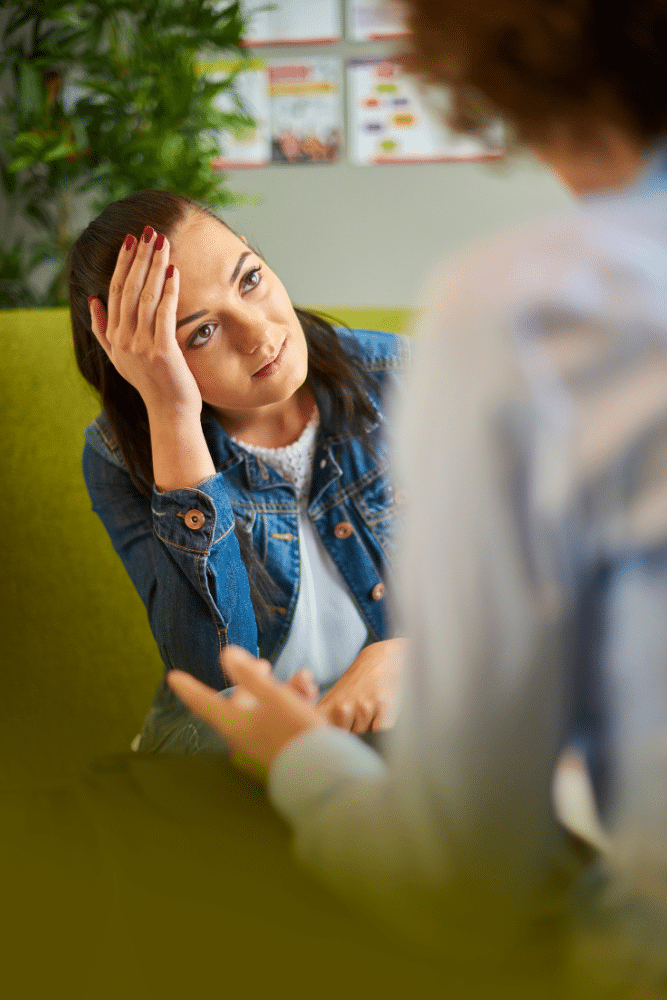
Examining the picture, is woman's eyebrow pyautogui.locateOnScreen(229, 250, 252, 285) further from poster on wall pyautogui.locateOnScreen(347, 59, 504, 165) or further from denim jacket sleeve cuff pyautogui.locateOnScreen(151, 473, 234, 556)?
poster on wall pyautogui.locateOnScreen(347, 59, 504, 165)

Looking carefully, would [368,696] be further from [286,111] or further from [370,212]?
[286,111]

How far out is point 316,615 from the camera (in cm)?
104

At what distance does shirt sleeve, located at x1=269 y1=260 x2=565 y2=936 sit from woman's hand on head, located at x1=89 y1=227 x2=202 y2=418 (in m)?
0.61

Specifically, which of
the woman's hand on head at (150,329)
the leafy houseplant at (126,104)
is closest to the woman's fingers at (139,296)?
the woman's hand on head at (150,329)

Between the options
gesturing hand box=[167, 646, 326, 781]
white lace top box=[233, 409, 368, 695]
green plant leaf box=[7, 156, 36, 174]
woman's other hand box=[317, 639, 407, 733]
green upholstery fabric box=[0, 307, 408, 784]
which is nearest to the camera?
gesturing hand box=[167, 646, 326, 781]

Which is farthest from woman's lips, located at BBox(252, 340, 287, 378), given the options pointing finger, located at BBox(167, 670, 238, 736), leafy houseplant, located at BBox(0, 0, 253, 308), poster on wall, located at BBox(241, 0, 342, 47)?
poster on wall, located at BBox(241, 0, 342, 47)

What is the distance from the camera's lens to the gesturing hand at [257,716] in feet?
1.53

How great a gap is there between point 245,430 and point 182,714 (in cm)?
37

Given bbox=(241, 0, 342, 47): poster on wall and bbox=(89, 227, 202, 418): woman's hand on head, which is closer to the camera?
bbox=(89, 227, 202, 418): woman's hand on head

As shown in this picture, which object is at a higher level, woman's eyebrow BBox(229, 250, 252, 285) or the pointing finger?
woman's eyebrow BBox(229, 250, 252, 285)

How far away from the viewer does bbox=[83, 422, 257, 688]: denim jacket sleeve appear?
3.10 feet

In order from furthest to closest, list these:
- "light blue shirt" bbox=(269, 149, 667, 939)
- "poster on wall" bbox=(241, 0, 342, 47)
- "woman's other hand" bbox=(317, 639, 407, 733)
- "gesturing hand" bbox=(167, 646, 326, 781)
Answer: "poster on wall" bbox=(241, 0, 342, 47), "woman's other hand" bbox=(317, 639, 407, 733), "gesturing hand" bbox=(167, 646, 326, 781), "light blue shirt" bbox=(269, 149, 667, 939)

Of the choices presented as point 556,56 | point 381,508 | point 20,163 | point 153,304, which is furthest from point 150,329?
point 20,163

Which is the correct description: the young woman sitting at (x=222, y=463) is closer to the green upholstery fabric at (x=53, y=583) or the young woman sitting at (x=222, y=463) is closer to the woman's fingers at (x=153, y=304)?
the woman's fingers at (x=153, y=304)
